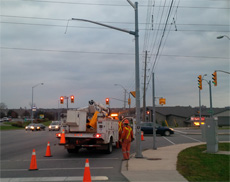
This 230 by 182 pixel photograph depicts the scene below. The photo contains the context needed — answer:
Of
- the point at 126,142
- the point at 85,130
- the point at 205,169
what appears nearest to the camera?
the point at 205,169

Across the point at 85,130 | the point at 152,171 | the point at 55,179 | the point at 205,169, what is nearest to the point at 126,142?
the point at 85,130

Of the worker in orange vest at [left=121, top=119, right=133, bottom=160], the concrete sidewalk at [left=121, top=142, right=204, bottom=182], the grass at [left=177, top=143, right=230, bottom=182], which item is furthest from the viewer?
the worker in orange vest at [left=121, top=119, right=133, bottom=160]

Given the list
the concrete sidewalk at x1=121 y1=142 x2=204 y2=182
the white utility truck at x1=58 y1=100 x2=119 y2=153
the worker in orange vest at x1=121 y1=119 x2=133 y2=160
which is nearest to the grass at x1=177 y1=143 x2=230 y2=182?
the concrete sidewalk at x1=121 y1=142 x2=204 y2=182

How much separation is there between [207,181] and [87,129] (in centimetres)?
785

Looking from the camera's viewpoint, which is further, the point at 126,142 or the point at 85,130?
the point at 85,130

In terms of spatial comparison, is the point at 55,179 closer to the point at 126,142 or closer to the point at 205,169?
the point at 126,142

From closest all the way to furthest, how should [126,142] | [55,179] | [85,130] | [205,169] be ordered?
[55,179] → [205,169] → [126,142] → [85,130]

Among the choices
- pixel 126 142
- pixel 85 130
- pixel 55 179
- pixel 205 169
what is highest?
pixel 85 130

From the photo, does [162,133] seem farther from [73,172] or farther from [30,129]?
[30,129]

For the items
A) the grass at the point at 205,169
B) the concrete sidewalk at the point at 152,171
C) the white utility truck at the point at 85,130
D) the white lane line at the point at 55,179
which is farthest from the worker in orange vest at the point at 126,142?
the white lane line at the point at 55,179

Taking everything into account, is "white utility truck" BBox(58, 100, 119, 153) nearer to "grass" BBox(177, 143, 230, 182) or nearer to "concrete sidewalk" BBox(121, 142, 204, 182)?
"concrete sidewalk" BBox(121, 142, 204, 182)

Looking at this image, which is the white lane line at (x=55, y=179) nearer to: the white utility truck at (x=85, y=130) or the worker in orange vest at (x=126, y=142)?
the worker in orange vest at (x=126, y=142)

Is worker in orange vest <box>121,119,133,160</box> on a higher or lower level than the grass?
higher

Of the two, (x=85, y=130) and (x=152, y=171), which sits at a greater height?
(x=85, y=130)
